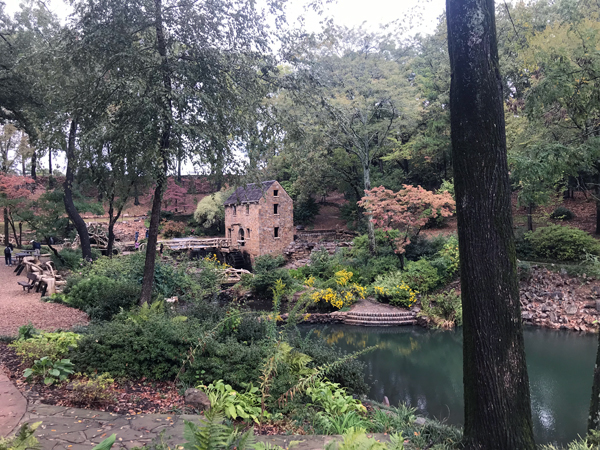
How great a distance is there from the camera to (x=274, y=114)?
25.8 feet

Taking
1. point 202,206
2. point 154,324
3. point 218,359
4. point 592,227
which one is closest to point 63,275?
→ point 154,324

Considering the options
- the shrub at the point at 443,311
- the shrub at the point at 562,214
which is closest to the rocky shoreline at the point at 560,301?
the shrub at the point at 443,311

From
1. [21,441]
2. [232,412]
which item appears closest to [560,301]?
[232,412]

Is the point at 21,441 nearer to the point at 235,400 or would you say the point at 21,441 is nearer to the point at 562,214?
the point at 235,400

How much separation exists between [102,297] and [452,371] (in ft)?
26.5

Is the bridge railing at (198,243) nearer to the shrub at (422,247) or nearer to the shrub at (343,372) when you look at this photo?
the shrub at (422,247)

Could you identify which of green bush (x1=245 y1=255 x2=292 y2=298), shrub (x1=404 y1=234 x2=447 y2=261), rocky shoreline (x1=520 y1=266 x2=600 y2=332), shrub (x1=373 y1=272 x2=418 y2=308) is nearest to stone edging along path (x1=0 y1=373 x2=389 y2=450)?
shrub (x1=373 y1=272 x2=418 y2=308)

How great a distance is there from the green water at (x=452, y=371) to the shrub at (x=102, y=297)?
442 cm

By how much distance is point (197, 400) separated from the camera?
12.6ft

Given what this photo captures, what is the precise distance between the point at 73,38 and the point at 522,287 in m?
14.5

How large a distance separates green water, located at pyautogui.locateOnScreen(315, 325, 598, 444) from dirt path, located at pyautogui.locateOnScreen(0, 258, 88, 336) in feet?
17.8

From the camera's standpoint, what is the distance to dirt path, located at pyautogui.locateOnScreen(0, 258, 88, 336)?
7222mm

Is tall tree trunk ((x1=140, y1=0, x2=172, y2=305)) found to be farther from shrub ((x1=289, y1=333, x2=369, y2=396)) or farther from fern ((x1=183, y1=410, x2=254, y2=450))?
fern ((x1=183, y1=410, x2=254, y2=450))

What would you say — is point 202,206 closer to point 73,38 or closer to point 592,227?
point 73,38
